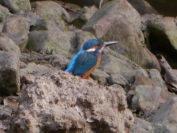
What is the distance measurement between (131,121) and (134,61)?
3998mm

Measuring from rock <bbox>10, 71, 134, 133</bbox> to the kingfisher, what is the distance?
2148 millimetres

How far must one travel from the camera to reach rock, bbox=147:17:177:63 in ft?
27.4

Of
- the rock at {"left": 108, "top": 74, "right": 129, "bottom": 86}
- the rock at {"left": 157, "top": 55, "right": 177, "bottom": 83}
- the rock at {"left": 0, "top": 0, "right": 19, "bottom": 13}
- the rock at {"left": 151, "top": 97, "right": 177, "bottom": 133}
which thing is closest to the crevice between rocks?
the rock at {"left": 157, "top": 55, "right": 177, "bottom": 83}

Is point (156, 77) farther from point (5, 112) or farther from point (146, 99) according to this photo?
point (5, 112)

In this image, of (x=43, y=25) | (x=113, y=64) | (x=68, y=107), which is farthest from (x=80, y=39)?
(x=68, y=107)

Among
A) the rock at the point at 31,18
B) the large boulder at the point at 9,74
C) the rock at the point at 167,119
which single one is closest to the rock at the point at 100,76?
the rock at the point at 167,119

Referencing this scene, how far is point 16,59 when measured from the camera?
15.6 feet

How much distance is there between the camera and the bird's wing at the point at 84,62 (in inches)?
223

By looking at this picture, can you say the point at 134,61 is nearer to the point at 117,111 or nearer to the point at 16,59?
the point at 16,59

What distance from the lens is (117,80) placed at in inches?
237

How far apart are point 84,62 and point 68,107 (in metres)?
2.44

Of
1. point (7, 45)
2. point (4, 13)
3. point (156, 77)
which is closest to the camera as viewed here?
point (7, 45)

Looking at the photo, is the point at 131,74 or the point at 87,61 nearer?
the point at 87,61

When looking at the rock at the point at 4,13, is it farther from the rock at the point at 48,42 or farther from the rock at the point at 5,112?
the rock at the point at 5,112
